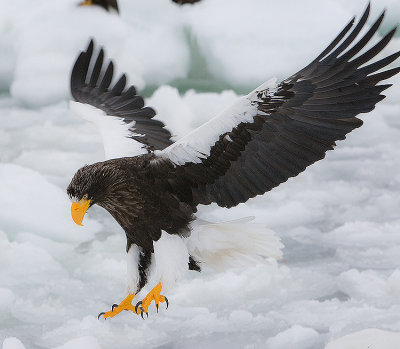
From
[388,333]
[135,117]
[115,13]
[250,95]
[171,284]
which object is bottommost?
[388,333]

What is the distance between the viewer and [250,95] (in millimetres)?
2662

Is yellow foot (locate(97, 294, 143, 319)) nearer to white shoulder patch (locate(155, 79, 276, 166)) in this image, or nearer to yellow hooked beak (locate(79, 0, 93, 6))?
white shoulder patch (locate(155, 79, 276, 166))

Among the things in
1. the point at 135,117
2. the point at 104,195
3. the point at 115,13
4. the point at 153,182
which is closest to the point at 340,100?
the point at 153,182

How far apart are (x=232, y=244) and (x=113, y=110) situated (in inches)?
43.6

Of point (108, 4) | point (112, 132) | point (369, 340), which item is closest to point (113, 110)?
point (112, 132)

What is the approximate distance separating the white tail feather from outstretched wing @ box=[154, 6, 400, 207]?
211 millimetres

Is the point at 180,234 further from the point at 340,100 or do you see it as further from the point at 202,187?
the point at 340,100

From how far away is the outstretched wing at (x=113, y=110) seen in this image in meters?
3.35

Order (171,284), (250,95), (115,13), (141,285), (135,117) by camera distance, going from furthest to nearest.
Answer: (115,13) < (135,117) < (141,285) < (171,284) < (250,95)

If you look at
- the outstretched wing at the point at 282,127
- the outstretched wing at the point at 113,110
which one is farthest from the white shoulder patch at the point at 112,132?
the outstretched wing at the point at 282,127

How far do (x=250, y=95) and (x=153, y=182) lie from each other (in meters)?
0.48

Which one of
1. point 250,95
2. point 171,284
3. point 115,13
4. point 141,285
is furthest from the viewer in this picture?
point 115,13

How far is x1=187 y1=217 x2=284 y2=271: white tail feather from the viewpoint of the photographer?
2.97 metres

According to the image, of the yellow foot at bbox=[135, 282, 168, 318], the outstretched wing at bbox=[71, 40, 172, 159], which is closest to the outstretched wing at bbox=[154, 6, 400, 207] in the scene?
the yellow foot at bbox=[135, 282, 168, 318]
